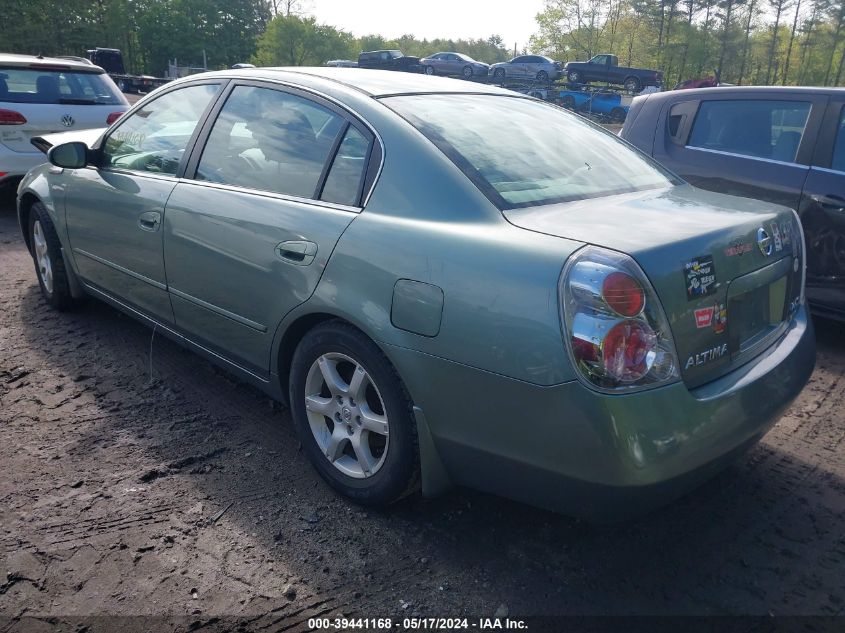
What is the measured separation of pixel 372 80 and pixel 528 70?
34.6 metres

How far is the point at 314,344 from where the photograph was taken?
2.73 metres

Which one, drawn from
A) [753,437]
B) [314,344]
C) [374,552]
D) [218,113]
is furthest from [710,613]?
[218,113]

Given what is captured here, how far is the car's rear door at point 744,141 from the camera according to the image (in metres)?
4.71

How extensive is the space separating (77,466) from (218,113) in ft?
5.74

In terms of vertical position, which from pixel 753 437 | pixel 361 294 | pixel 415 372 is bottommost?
pixel 753 437

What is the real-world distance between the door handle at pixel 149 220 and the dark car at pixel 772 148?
3.74m

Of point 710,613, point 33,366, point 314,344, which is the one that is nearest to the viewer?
point 710,613

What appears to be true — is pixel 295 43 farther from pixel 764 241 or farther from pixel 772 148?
pixel 764 241

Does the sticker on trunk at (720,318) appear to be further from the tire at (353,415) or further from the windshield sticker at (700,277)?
the tire at (353,415)

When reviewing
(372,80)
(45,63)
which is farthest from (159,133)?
(45,63)

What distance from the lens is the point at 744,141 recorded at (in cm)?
509

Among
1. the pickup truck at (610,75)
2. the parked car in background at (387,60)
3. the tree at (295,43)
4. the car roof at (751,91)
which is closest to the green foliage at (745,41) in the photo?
the pickup truck at (610,75)

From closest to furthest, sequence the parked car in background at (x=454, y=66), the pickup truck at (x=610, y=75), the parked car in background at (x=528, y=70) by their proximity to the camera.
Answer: the pickup truck at (x=610, y=75) < the parked car in background at (x=528, y=70) < the parked car in background at (x=454, y=66)

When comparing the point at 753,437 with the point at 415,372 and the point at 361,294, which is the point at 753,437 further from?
the point at 361,294
